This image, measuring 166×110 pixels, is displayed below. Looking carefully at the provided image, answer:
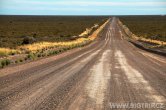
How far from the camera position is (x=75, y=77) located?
13055 mm

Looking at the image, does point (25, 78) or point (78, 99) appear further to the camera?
point (25, 78)

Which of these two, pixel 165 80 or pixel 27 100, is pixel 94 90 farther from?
pixel 165 80

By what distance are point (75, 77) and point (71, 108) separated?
555cm

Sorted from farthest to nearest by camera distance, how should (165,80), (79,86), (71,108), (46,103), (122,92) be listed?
(165,80), (79,86), (122,92), (46,103), (71,108)

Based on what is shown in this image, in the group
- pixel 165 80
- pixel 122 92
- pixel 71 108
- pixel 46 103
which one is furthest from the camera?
pixel 165 80

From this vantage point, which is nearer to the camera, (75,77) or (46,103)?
(46,103)

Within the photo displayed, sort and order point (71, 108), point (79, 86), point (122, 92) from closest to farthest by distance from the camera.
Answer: point (71, 108) → point (122, 92) → point (79, 86)

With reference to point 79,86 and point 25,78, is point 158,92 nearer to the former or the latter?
point 79,86

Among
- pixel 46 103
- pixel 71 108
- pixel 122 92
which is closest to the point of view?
pixel 71 108

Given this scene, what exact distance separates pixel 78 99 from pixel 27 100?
1.36m

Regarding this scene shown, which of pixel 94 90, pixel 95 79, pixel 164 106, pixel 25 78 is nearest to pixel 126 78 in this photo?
pixel 95 79

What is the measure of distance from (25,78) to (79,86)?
2.87m

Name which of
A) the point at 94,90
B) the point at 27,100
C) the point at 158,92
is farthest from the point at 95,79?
the point at 27,100

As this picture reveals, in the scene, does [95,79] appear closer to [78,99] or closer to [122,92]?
[122,92]
